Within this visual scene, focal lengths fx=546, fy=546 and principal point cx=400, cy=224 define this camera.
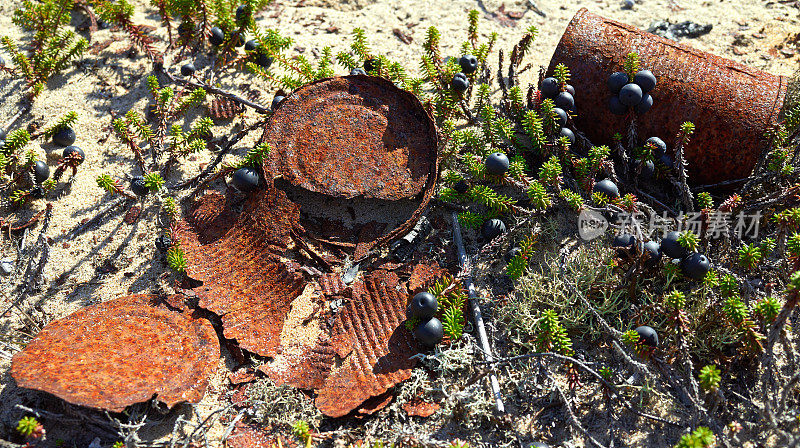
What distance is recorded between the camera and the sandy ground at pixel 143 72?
3.23 m

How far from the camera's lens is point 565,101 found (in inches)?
140

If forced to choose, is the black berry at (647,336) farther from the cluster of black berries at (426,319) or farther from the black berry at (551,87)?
the black berry at (551,87)

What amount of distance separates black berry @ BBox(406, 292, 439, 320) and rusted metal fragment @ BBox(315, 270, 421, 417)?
123mm

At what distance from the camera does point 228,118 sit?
4.15m

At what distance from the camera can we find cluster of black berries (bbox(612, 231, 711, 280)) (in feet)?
9.60

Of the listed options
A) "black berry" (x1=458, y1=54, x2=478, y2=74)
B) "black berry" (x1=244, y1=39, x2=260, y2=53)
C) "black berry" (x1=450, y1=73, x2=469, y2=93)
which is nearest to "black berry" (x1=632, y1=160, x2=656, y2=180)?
"black berry" (x1=450, y1=73, x2=469, y2=93)

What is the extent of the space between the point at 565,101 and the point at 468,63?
855mm

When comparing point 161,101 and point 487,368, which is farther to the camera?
point 161,101

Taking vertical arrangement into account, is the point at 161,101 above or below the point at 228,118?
above

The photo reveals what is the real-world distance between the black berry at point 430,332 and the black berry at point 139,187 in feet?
6.68

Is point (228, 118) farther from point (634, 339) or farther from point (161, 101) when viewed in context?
point (634, 339)

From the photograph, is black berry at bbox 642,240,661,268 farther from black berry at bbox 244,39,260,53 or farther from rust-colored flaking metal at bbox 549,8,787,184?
black berry at bbox 244,39,260,53

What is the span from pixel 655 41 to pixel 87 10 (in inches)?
186

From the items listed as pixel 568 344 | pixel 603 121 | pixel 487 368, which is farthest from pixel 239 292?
pixel 603 121
